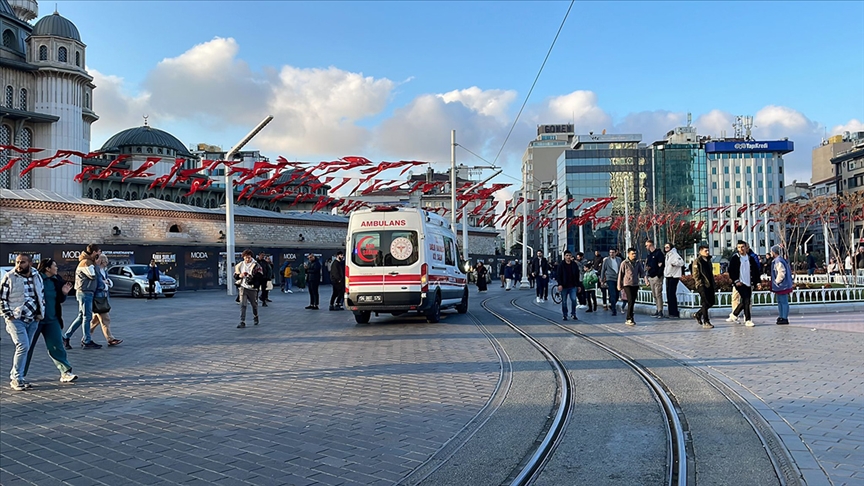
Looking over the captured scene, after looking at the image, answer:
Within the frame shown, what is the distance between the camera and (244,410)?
7.21 metres

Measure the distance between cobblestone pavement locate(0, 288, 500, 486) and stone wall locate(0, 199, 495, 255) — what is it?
24.0 meters

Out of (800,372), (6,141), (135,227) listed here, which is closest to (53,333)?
(800,372)

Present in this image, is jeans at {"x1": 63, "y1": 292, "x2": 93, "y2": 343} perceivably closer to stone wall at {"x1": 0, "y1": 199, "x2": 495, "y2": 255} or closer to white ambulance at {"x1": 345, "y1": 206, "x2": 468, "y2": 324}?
white ambulance at {"x1": 345, "y1": 206, "x2": 468, "y2": 324}

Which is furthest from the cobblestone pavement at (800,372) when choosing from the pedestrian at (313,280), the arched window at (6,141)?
the arched window at (6,141)

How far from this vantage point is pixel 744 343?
11.9 m

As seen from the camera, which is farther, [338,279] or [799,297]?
[338,279]

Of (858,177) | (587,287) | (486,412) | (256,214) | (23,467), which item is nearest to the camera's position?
(23,467)

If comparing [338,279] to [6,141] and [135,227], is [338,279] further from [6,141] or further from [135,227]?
[6,141]

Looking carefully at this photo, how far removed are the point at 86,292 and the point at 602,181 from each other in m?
107

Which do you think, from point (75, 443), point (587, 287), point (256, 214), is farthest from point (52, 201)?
point (75, 443)

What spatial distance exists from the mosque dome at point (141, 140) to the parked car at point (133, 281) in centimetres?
5071

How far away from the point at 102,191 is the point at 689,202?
307 feet

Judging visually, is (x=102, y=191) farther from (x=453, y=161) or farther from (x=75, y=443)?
(x=75, y=443)

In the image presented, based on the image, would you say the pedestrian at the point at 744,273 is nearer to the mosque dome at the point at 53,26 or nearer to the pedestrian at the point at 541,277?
the pedestrian at the point at 541,277
